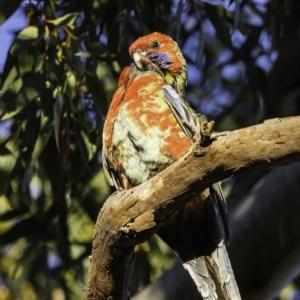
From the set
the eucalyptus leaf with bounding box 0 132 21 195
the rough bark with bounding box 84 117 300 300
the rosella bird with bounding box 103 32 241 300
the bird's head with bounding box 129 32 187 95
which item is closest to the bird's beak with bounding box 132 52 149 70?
the bird's head with bounding box 129 32 187 95

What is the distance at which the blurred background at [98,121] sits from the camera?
3.26 m

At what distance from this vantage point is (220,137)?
81.0 inches

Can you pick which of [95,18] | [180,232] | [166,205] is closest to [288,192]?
[180,232]

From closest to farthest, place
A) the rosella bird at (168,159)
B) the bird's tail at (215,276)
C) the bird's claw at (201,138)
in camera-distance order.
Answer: the bird's claw at (201,138) → the bird's tail at (215,276) → the rosella bird at (168,159)

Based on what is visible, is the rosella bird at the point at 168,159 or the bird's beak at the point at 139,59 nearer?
the rosella bird at the point at 168,159

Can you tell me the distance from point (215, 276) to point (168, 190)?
0.54m

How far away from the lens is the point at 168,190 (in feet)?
7.11

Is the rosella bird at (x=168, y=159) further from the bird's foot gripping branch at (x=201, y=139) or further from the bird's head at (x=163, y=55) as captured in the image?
the bird's foot gripping branch at (x=201, y=139)

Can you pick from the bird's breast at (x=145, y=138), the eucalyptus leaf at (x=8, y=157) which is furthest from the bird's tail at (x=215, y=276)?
the eucalyptus leaf at (x=8, y=157)

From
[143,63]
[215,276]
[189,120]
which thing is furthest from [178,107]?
[215,276]

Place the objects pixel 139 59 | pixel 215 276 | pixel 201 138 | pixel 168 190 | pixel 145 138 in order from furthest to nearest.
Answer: pixel 139 59
pixel 145 138
pixel 215 276
pixel 168 190
pixel 201 138

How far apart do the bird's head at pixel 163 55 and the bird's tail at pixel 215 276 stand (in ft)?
2.08

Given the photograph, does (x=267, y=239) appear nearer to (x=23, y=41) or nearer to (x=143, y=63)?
(x=143, y=63)

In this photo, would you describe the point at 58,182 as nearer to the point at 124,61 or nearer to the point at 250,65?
the point at 124,61
